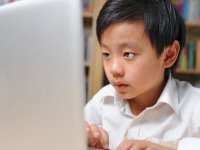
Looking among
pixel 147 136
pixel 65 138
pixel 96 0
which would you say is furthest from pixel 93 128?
pixel 96 0

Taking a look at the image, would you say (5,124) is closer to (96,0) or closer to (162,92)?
(162,92)

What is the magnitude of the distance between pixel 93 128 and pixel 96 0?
171 centimetres

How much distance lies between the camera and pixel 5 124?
44 cm

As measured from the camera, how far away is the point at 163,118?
0.86 meters

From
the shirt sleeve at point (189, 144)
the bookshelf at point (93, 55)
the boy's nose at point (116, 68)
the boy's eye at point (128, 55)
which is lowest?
the bookshelf at point (93, 55)

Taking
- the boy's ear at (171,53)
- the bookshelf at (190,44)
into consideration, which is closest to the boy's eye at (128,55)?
the boy's ear at (171,53)

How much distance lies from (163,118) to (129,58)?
223mm

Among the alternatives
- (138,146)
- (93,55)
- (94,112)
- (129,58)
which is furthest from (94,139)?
(93,55)

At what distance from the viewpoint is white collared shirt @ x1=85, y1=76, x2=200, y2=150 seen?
0.83m

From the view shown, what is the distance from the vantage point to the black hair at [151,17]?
2.57 feet

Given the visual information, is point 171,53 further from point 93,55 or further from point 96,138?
point 93,55

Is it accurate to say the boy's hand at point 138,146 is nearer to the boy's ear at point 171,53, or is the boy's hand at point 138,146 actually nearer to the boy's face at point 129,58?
the boy's face at point 129,58

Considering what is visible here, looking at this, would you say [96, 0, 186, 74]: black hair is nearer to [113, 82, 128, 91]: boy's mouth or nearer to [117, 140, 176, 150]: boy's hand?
[113, 82, 128, 91]: boy's mouth

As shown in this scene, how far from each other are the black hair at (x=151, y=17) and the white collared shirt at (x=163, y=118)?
15 centimetres
